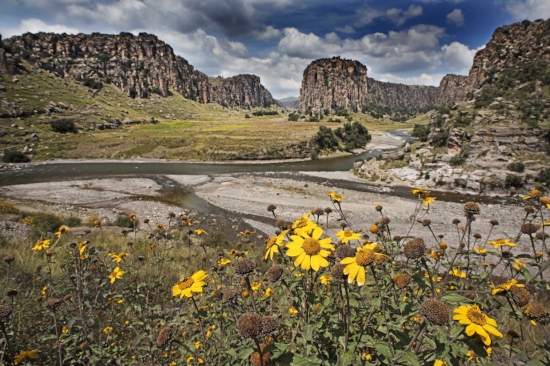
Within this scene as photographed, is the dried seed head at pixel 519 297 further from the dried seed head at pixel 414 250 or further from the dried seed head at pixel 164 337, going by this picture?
the dried seed head at pixel 164 337

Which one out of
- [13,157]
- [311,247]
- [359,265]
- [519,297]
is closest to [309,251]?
[311,247]

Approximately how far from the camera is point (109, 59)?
4936 inches

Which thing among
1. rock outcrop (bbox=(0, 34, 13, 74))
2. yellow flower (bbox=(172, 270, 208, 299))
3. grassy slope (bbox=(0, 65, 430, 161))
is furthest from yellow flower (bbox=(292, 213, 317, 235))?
rock outcrop (bbox=(0, 34, 13, 74))

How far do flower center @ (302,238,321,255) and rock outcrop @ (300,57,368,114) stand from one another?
6026 inches

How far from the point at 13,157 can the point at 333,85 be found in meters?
151

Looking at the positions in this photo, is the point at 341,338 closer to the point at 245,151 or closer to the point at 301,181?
the point at 301,181

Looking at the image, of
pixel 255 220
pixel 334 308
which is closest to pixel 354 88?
pixel 255 220

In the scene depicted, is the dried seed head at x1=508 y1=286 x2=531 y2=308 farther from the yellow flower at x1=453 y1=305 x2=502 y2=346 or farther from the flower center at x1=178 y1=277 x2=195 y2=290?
the flower center at x1=178 y1=277 x2=195 y2=290

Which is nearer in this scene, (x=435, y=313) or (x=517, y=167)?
(x=435, y=313)

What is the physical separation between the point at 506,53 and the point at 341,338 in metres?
72.8

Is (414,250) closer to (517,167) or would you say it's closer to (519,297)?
(519,297)

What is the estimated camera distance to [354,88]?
16188cm

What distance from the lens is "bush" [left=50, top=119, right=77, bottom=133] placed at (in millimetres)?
55031

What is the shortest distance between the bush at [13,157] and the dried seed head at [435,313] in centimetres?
5535
